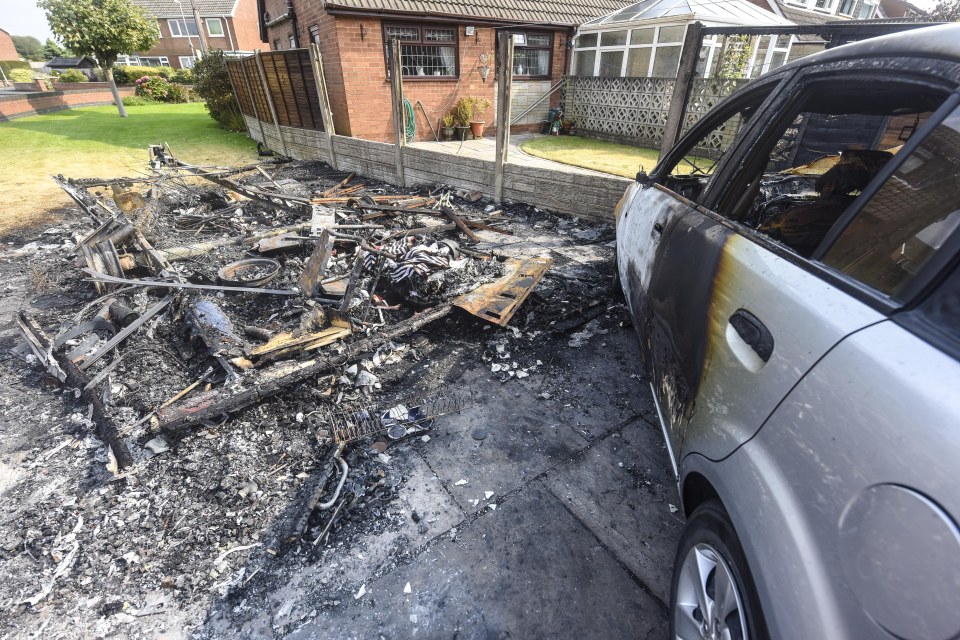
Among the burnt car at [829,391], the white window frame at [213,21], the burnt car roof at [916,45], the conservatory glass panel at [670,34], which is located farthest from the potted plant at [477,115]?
the white window frame at [213,21]

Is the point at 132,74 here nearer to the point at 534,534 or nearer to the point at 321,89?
the point at 321,89

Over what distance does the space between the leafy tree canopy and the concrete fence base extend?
15250 millimetres

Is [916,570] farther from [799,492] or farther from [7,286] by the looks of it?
[7,286]

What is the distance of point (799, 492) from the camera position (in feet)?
3.50

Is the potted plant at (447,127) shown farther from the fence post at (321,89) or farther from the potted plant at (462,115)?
the fence post at (321,89)

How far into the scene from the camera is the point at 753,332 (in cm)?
134

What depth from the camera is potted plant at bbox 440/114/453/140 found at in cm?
1288

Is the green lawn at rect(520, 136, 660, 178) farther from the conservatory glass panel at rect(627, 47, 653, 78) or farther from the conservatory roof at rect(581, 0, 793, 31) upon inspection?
the conservatory roof at rect(581, 0, 793, 31)

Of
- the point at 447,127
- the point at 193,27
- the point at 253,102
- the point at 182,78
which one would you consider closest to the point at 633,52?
the point at 447,127

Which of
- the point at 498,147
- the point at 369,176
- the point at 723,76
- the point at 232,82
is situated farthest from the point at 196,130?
the point at 723,76

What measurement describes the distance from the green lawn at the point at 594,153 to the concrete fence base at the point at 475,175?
93.2 inches

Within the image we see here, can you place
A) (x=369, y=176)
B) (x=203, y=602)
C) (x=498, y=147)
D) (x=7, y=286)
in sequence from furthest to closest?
(x=369, y=176) → (x=498, y=147) → (x=7, y=286) → (x=203, y=602)

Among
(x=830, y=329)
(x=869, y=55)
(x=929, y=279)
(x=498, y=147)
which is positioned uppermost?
(x=869, y=55)

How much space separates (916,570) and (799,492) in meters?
0.27
